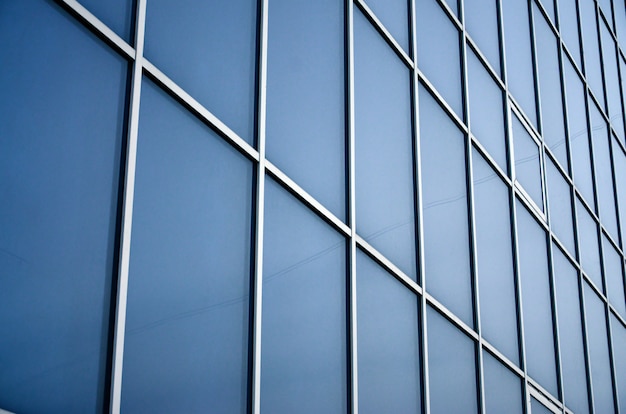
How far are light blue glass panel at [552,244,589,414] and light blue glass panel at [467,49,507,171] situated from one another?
2.81m

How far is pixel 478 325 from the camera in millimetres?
10867

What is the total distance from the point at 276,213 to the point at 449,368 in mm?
4083

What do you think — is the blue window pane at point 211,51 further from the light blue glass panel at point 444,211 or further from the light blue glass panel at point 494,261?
the light blue glass panel at point 494,261

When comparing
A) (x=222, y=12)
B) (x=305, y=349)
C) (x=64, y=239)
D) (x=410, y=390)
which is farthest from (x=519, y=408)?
(x=64, y=239)

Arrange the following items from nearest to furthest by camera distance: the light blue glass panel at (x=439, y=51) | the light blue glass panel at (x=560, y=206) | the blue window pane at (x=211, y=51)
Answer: the blue window pane at (x=211, y=51) < the light blue glass panel at (x=439, y=51) < the light blue glass panel at (x=560, y=206)

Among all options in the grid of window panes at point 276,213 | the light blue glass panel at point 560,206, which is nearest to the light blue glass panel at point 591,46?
the light blue glass panel at point 560,206

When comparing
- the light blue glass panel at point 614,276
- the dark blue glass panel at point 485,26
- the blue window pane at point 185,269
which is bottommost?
the blue window pane at point 185,269

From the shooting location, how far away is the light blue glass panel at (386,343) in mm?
8406

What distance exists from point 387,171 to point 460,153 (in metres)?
2.38

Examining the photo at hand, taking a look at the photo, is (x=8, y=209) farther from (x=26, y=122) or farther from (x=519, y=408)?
(x=519, y=408)

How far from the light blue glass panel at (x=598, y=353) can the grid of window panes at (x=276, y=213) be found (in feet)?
2.43

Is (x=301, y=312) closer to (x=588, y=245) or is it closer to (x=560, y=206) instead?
(x=560, y=206)

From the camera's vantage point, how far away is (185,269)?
20.5ft

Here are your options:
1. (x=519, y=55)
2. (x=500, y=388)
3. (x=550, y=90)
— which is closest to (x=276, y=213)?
(x=500, y=388)
